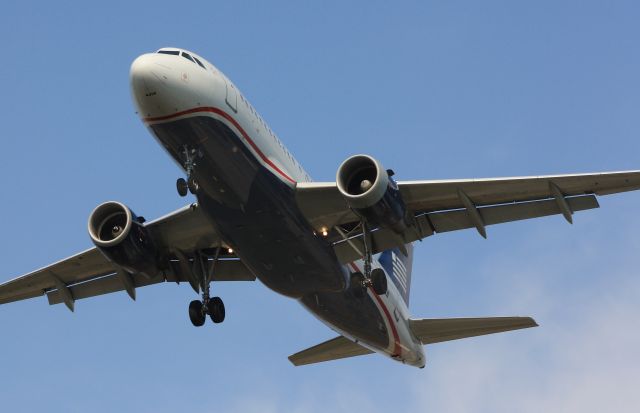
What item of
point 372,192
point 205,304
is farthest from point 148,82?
point 205,304

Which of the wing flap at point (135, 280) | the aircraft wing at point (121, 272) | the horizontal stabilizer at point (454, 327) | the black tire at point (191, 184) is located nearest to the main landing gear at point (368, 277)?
the aircraft wing at point (121, 272)

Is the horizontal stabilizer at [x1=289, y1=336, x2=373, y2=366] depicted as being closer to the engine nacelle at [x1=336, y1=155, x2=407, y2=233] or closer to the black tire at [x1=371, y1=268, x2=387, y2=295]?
the black tire at [x1=371, y1=268, x2=387, y2=295]

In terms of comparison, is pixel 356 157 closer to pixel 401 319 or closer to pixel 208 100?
pixel 208 100

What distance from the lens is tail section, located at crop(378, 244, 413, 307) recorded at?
34.5m

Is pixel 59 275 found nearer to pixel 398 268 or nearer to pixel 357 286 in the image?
pixel 357 286

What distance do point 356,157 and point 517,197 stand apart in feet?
14.5

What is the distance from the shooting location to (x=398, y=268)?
117 ft

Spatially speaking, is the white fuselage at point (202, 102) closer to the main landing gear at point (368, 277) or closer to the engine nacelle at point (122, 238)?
the main landing gear at point (368, 277)

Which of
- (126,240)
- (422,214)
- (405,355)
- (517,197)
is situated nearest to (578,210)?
(517,197)

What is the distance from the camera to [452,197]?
28062 mm

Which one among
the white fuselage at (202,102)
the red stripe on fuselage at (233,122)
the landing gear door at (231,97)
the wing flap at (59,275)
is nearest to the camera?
the white fuselage at (202,102)

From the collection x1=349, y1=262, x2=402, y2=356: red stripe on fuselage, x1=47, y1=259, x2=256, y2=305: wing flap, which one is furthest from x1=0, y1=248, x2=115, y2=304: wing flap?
x1=349, y1=262, x2=402, y2=356: red stripe on fuselage

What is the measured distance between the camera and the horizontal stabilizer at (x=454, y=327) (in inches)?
1259

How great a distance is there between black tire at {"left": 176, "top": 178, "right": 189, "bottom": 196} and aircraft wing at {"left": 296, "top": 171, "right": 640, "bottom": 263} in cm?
342
